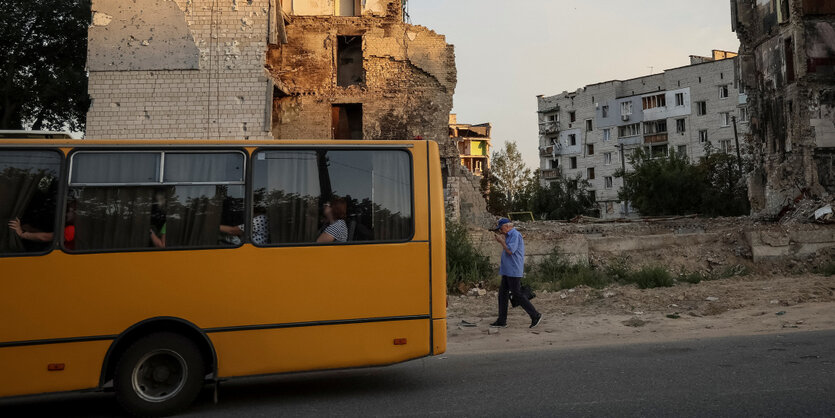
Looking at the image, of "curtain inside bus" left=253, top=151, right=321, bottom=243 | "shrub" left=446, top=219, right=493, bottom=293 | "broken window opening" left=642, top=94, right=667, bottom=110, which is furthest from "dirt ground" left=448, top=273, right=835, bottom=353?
"broken window opening" left=642, top=94, right=667, bottom=110

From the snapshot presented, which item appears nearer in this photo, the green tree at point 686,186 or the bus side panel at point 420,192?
the bus side panel at point 420,192

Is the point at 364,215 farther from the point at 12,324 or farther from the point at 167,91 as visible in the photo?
the point at 167,91

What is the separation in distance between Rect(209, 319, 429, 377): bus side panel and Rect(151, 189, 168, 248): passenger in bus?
3.34ft

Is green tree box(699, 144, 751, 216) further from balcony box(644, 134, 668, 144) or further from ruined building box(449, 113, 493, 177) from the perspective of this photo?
ruined building box(449, 113, 493, 177)

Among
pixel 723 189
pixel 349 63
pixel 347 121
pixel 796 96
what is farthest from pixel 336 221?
pixel 723 189

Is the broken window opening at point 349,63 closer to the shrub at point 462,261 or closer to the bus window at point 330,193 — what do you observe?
the shrub at point 462,261

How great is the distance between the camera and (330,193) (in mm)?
6152

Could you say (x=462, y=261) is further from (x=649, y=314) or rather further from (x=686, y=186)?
(x=686, y=186)

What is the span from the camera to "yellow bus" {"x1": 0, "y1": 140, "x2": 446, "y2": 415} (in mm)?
5469

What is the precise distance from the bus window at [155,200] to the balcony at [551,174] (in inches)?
2870

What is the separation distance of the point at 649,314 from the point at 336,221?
7311 millimetres

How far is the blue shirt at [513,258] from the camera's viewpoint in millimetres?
9773

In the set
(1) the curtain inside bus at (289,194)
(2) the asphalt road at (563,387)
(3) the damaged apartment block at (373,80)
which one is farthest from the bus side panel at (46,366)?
(3) the damaged apartment block at (373,80)

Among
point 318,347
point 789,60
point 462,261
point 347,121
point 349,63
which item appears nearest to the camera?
point 318,347
